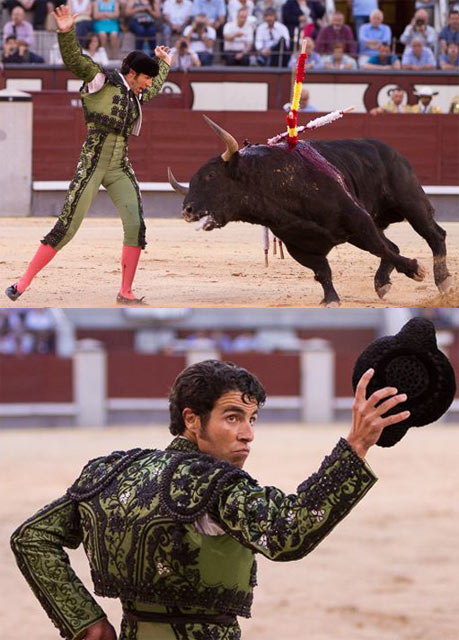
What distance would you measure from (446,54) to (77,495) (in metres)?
10.9

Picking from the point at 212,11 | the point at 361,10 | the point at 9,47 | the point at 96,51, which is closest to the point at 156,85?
the point at 96,51

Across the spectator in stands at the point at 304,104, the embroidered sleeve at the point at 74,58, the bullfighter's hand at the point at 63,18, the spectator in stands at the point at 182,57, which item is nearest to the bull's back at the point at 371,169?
the embroidered sleeve at the point at 74,58

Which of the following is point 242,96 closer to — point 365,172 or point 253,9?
point 253,9

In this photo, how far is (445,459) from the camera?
10656mm

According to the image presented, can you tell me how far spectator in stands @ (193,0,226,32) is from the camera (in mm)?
12375

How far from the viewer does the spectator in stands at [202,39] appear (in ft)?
40.0

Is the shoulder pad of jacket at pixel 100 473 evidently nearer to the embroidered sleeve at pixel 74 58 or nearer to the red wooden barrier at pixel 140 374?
the embroidered sleeve at pixel 74 58

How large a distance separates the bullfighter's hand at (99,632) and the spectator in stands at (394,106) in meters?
9.61

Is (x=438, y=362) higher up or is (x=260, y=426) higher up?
(x=438, y=362)

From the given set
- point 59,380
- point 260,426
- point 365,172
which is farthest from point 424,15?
point 365,172

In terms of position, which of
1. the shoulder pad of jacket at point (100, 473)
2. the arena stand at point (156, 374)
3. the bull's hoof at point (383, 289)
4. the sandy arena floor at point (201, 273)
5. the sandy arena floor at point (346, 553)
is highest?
the shoulder pad of jacket at point (100, 473)

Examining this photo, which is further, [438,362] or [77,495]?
[77,495]

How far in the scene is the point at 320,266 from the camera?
18.5 ft

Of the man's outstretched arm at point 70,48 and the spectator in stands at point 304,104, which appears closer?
the man's outstretched arm at point 70,48
